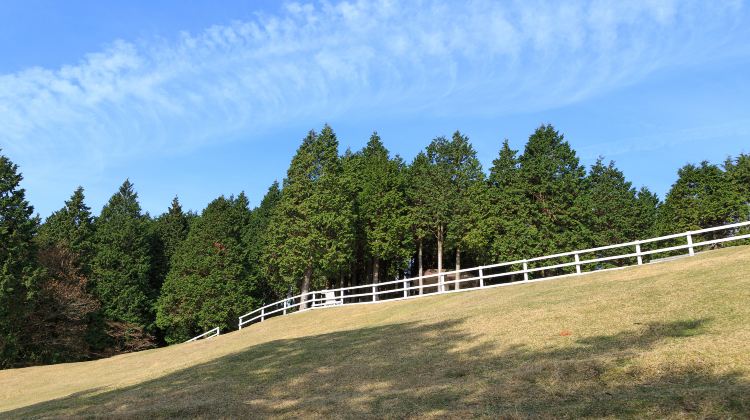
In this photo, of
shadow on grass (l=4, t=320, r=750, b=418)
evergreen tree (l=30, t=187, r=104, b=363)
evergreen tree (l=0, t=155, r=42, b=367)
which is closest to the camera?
shadow on grass (l=4, t=320, r=750, b=418)

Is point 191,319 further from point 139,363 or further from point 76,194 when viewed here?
point 139,363

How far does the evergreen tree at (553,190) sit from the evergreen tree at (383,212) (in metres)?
Answer: 11.0

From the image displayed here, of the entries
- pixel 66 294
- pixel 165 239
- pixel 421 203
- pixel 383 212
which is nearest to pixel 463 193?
pixel 421 203

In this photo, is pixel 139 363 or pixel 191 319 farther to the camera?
pixel 191 319

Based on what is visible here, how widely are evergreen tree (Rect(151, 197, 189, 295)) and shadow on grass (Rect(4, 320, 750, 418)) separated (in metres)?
43.3

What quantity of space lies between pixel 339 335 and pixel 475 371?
922 cm

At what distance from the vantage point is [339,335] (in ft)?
60.1

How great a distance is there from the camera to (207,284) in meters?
45.2

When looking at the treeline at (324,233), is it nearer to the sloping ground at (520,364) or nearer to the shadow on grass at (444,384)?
the sloping ground at (520,364)

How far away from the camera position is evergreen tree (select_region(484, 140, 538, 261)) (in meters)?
40.5

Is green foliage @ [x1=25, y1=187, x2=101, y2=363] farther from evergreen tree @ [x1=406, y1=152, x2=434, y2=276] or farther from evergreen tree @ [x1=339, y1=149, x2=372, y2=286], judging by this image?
evergreen tree @ [x1=406, y1=152, x2=434, y2=276]

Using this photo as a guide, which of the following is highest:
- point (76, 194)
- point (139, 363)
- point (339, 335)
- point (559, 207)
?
point (76, 194)

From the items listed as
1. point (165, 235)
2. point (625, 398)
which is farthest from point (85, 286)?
point (625, 398)

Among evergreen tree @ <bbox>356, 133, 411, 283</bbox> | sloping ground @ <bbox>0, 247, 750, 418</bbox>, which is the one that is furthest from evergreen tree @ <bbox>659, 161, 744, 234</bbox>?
sloping ground @ <bbox>0, 247, 750, 418</bbox>
